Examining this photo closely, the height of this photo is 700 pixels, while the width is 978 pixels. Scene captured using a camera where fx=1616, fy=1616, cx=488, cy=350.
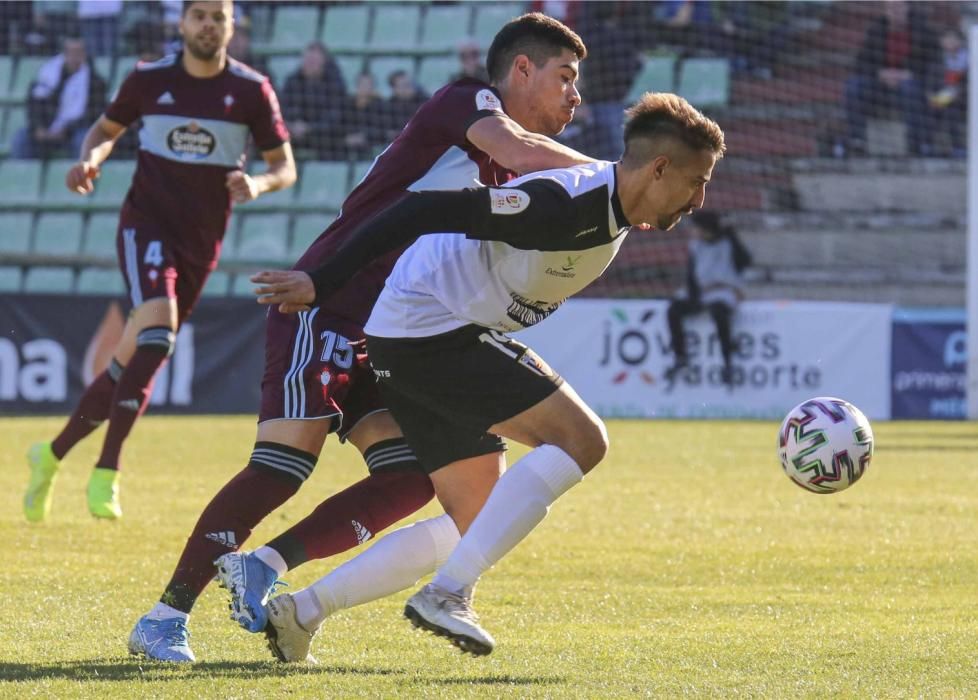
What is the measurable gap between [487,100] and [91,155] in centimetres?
306

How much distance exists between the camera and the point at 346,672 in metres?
4.41

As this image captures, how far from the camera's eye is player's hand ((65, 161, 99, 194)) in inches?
274

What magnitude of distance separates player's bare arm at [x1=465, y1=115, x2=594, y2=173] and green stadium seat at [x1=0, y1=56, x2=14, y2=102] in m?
18.2

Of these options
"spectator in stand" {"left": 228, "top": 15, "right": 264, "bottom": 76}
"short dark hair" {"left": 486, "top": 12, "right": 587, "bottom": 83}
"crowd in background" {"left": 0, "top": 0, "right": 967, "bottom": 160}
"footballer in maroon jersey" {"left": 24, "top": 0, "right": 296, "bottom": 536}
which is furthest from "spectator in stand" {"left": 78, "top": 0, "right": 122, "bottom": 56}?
"short dark hair" {"left": 486, "top": 12, "right": 587, "bottom": 83}

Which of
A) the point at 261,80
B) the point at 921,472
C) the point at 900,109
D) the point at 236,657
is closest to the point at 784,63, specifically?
the point at 900,109

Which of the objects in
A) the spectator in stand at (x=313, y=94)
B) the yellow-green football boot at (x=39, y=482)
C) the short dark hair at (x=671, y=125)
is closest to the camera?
the short dark hair at (x=671, y=125)

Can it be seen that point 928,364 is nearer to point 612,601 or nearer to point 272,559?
point 612,601

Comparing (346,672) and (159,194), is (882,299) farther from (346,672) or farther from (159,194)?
(346,672)

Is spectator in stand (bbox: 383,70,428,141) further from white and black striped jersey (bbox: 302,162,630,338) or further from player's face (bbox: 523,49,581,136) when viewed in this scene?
white and black striped jersey (bbox: 302,162,630,338)

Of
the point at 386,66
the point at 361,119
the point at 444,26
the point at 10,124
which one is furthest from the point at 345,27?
the point at 10,124

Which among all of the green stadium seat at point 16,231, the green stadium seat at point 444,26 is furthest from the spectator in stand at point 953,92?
the green stadium seat at point 16,231

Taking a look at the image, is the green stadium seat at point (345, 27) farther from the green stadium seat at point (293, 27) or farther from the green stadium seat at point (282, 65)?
the green stadium seat at point (282, 65)

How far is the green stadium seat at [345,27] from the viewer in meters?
21.5

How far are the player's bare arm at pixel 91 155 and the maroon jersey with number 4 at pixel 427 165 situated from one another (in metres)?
2.22
